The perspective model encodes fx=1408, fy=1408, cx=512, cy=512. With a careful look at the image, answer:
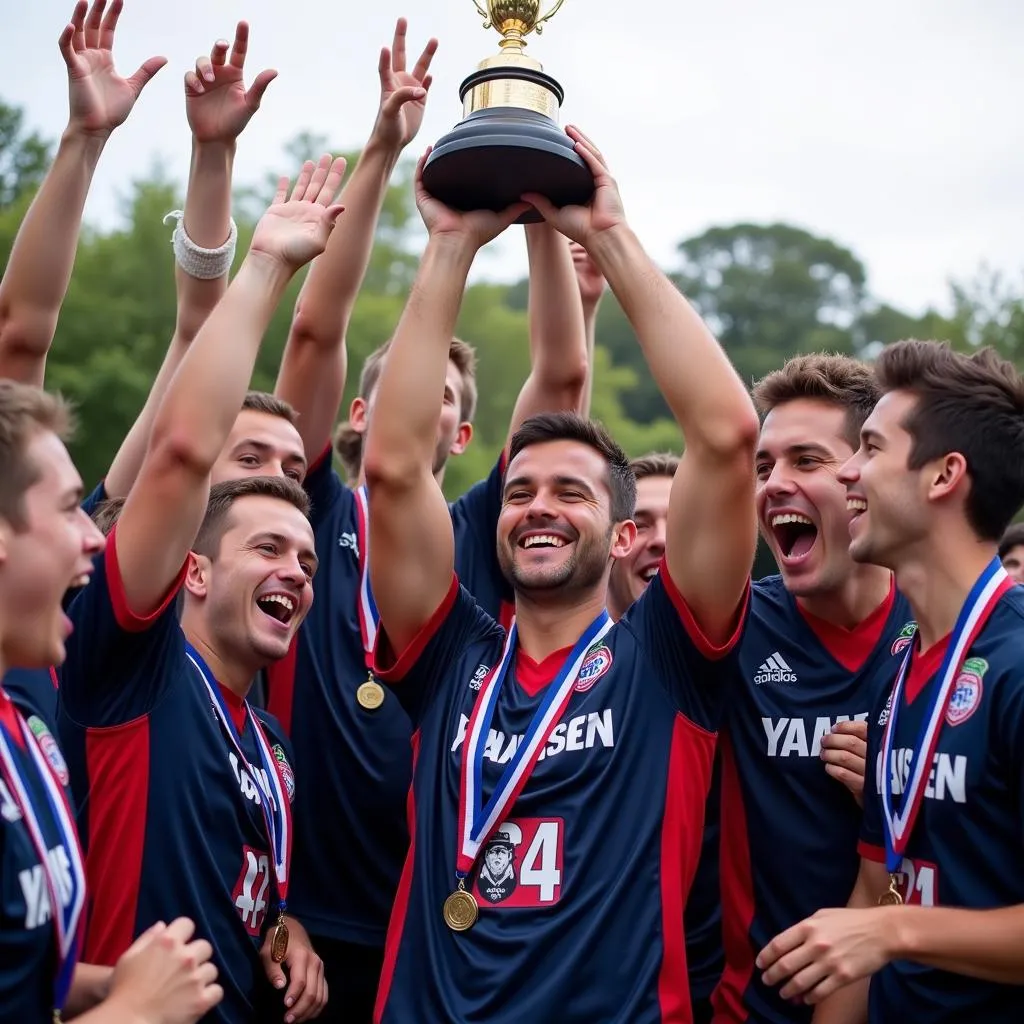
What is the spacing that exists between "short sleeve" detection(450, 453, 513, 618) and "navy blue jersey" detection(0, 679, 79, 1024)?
2.48 metres

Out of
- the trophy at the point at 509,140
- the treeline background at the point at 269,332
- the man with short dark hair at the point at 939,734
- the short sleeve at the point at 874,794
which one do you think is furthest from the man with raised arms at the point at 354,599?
the treeline background at the point at 269,332

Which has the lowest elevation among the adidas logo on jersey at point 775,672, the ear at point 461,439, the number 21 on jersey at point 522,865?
the number 21 on jersey at point 522,865

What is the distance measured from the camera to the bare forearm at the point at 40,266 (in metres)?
4.44

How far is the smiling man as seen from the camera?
4.12 m

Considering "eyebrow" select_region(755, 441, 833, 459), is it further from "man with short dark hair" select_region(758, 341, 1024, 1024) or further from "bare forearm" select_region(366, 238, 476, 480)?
"bare forearm" select_region(366, 238, 476, 480)

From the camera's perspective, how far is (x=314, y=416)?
5477mm

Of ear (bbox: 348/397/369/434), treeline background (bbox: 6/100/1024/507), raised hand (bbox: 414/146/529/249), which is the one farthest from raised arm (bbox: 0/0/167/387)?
treeline background (bbox: 6/100/1024/507)

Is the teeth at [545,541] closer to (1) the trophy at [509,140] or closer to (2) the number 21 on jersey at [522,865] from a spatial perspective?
(2) the number 21 on jersey at [522,865]

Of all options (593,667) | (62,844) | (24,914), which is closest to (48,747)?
(62,844)

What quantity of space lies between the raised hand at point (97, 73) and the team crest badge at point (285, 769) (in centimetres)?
208

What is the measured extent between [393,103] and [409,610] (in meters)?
1.72

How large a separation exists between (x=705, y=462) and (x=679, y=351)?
331 millimetres

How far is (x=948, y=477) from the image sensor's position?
149 inches

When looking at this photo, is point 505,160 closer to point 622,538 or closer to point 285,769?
point 622,538
